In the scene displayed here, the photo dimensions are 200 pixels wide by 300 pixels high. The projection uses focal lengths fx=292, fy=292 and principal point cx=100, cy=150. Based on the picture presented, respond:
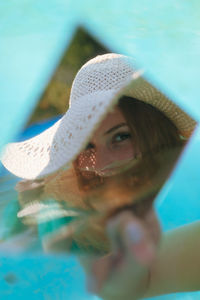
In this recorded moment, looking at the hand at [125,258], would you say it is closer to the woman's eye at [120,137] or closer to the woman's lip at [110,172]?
the woman's lip at [110,172]

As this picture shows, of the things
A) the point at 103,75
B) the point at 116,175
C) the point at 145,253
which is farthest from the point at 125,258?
the point at 103,75

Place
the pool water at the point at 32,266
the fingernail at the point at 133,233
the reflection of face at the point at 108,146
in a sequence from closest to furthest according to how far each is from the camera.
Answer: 1. the fingernail at the point at 133,233
2. the pool water at the point at 32,266
3. the reflection of face at the point at 108,146

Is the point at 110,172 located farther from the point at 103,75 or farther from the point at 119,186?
the point at 103,75

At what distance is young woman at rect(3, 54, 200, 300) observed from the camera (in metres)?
0.41

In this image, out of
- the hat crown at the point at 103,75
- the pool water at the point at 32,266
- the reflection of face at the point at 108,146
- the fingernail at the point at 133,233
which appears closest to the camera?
the fingernail at the point at 133,233

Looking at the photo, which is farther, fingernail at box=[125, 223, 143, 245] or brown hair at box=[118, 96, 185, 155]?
brown hair at box=[118, 96, 185, 155]

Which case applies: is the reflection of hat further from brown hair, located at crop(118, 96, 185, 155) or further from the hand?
the hand

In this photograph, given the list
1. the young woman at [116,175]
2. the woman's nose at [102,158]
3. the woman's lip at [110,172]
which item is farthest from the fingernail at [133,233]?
the woman's nose at [102,158]

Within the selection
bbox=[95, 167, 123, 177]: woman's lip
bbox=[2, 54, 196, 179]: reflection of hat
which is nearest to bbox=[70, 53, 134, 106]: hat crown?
bbox=[2, 54, 196, 179]: reflection of hat

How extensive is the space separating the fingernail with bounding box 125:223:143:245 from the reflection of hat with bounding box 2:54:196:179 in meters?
0.26

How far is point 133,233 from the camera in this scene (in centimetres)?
38

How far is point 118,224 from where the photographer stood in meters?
0.39

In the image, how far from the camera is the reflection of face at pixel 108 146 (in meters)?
0.64

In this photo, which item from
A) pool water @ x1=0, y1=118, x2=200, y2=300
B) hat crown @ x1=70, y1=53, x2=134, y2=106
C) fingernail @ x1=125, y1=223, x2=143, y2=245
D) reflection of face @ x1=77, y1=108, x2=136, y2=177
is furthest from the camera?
hat crown @ x1=70, y1=53, x2=134, y2=106
